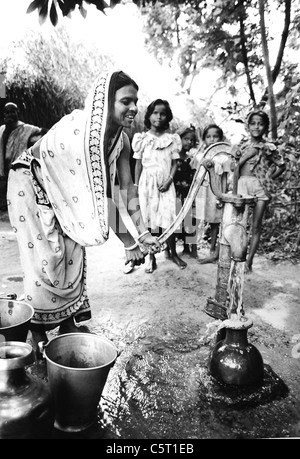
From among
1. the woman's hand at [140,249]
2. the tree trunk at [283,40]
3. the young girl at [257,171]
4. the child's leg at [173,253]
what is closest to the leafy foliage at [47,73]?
the tree trunk at [283,40]

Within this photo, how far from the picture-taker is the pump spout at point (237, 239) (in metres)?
1.98

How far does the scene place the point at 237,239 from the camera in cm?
198

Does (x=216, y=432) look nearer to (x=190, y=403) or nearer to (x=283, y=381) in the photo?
(x=190, y=403)

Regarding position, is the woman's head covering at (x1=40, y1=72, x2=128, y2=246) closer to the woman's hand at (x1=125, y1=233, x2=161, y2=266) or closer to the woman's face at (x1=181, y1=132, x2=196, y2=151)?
the woman's hand at (x1=125, y1=233, x2=161, y2=266)

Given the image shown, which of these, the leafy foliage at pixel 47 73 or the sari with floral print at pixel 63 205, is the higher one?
the leafy foliage at pixel 47 73

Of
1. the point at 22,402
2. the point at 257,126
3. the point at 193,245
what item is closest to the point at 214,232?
the point at 193,245

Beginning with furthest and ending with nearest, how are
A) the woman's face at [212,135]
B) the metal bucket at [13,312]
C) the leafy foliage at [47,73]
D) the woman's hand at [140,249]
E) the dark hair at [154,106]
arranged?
1. the leafy foliage at [47,73]
2. the woman's face at [212,135]
3. the dark hair at [154,106]
4. the woman's hand at [140,249]
5. the metal bucket at [13,312]

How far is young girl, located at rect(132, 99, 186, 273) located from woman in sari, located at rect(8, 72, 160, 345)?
206cm

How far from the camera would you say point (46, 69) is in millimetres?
8125

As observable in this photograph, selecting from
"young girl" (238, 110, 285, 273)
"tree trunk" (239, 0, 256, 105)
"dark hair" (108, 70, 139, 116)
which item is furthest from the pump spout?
"tree trunk" (239, 0, 256, 105)

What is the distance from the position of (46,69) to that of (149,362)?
7586mm

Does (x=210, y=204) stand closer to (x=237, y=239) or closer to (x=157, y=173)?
(x=157, y=173)

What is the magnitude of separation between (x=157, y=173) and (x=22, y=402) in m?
3.34

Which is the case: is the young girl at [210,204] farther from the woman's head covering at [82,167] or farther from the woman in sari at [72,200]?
the woman's head covering at [82,167]
